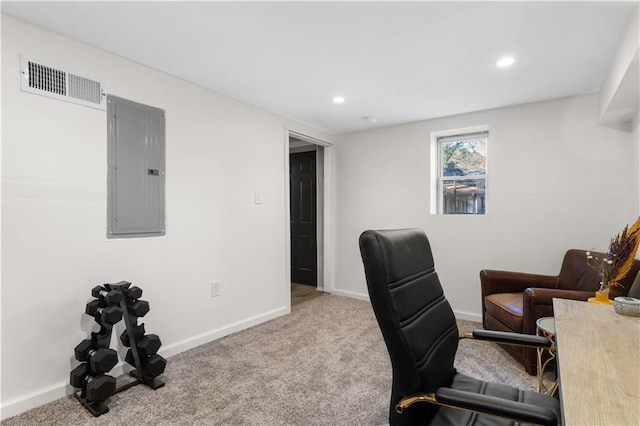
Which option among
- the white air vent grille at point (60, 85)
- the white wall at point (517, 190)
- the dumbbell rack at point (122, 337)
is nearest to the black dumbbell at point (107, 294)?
the dumbbell rack at point (122, 337)

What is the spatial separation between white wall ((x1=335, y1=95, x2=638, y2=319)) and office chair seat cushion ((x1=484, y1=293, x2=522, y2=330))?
685 millimetres

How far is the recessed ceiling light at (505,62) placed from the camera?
230cm

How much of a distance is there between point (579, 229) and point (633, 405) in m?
2.86

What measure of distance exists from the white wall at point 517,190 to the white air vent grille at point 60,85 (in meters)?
2.99

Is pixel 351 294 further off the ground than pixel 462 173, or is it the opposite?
pixel 462 173

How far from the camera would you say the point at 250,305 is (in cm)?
332

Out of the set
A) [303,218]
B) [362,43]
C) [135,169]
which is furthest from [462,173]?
[135,169]

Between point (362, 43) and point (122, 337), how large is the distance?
250 centimetres

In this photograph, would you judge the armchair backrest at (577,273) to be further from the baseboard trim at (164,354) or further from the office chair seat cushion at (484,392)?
the baseboard trim at (164,354)

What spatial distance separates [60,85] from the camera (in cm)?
204

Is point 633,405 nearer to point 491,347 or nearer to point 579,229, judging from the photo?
point 491,347

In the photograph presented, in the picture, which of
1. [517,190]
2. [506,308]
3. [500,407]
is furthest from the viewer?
[517,190]

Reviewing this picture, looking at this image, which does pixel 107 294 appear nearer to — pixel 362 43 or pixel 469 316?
pixel 362 43

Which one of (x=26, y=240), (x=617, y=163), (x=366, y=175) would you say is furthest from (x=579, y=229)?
(x=26, y=240)
